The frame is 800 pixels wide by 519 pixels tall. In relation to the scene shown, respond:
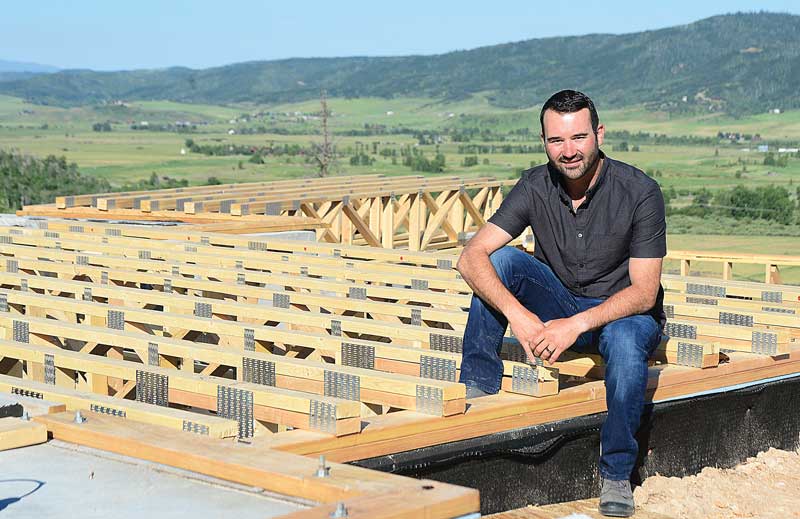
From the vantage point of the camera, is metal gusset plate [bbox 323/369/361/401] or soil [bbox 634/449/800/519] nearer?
metal gusset plate [bbox 323/369/361/401]

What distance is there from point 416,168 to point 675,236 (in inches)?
1604

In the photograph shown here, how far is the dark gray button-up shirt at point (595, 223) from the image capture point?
20.3ft

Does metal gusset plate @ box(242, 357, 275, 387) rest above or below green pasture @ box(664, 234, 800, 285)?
above

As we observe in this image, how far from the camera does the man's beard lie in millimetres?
6152

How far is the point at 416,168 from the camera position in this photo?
261 feet

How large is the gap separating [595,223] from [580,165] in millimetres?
312

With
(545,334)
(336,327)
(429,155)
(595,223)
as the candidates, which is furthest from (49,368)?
(429,155)

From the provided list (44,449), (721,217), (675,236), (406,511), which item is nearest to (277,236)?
(44,449)

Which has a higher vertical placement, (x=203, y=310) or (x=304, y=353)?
(x=203, y=310)

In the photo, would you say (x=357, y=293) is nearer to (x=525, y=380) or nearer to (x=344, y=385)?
(x=525, y=380)

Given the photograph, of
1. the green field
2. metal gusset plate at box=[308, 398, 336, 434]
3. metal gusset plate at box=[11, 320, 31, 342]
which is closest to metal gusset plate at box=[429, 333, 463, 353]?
metal gusset plate at box=[308, 398, 336, 434]

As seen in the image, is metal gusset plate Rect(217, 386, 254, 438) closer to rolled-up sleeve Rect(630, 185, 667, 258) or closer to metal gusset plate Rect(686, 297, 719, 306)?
rolled-up sleeve Rect(630, 185, 667, 258)

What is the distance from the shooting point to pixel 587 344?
660 cm

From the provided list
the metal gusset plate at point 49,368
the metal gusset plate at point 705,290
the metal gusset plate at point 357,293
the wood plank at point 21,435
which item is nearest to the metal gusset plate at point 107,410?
the wood plank at point 21,435
